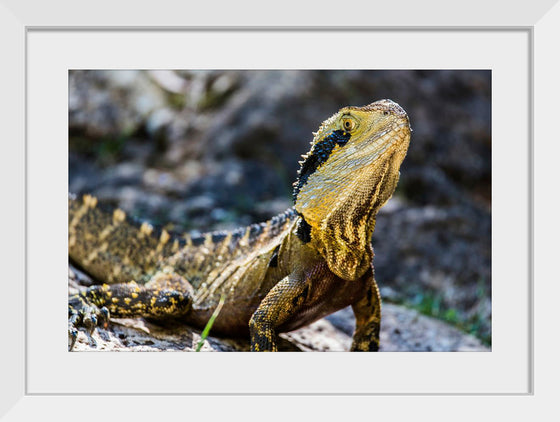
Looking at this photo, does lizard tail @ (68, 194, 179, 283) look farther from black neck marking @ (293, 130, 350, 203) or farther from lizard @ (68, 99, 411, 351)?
black neck marking @ (293, 130, 350, 203)

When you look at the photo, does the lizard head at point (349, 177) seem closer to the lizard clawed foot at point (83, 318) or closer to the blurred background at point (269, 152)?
the lizard clawed foot at point (83, 318)

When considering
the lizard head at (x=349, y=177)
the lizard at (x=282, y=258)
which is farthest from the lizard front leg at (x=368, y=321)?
the lizard head at (x=349, y=177)

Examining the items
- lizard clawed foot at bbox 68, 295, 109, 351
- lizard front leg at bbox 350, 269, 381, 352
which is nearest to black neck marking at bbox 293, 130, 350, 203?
lizard front leg at bbox 350, 269, 381, 352

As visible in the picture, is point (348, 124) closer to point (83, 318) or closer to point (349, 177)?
point (349, 177)

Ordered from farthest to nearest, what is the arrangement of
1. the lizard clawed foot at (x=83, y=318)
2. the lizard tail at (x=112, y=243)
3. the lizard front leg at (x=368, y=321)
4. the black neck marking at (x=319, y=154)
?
the lizard tail at (x=112, y=243) < the lizard front leg at (x=368, y=321) < the lizard clawed foot at (x=83, y=318) < the black neck marking at (x=319, y=154)
